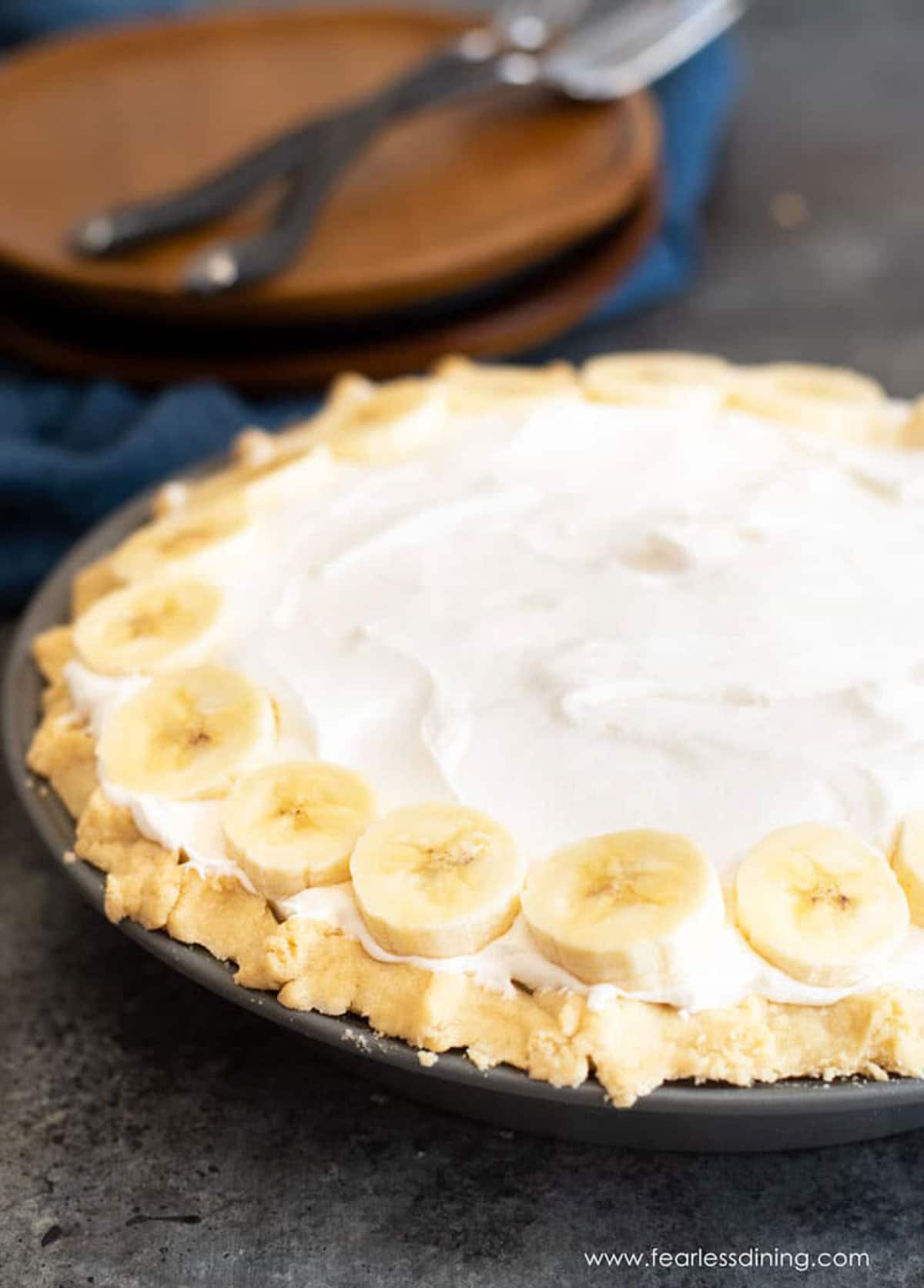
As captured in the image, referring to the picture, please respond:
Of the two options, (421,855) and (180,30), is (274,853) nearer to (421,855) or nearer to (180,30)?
(421,855)

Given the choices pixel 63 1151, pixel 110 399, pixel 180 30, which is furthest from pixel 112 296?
pixel 63 1151

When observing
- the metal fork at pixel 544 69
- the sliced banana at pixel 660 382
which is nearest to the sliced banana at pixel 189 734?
the sliced banana at pixel 660 382

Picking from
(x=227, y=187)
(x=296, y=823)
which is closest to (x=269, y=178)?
(x=227, y=187)

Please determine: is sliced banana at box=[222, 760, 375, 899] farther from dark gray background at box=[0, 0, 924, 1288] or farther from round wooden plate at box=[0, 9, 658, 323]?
round wooden plate at box=[0, 9, 658, 323]

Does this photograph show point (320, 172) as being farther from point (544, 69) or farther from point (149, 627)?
point (149, 627)

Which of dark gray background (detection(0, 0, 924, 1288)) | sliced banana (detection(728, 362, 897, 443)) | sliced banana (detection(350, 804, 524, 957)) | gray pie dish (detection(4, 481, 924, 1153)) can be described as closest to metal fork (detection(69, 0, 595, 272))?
sliced banana (detection(728, 362, 897, 443))

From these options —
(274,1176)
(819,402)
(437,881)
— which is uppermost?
(437,881)

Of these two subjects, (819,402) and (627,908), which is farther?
(819,402)

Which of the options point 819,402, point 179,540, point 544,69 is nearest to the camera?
point 179,540
